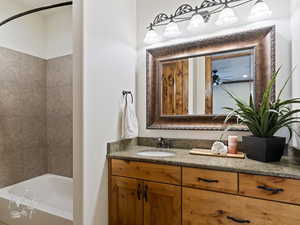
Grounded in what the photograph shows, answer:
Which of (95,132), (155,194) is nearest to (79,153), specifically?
(95,132)

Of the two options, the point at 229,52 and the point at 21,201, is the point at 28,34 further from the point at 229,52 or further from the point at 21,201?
the point at 229,52

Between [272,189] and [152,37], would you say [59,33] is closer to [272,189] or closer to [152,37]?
[152,37]

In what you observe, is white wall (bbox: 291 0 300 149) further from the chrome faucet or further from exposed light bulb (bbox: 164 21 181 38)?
the chrome faucet

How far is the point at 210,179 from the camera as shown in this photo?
125 centimetres

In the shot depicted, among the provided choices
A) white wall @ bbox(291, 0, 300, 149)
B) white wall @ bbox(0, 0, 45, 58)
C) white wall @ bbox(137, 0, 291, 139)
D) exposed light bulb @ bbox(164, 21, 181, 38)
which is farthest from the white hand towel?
white wall @ bbox(0, 0, 45, 58)

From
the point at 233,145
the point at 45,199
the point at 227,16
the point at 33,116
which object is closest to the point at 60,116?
the point at 33,116

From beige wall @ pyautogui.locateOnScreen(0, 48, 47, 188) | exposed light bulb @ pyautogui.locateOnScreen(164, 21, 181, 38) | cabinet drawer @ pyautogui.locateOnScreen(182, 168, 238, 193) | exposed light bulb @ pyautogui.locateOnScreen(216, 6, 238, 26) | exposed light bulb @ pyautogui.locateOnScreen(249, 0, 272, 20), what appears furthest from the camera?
beige wall @ pyautogui.locateOnScreen(0, 48, 47, 188)

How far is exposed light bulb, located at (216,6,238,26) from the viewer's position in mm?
1613

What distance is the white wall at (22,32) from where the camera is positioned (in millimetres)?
2268

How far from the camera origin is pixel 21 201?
1.83m

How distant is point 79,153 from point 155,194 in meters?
0.68

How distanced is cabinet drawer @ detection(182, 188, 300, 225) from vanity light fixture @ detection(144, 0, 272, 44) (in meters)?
1.42

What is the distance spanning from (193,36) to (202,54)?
21 cm

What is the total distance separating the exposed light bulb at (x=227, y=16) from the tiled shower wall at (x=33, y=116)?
198 centimetres
